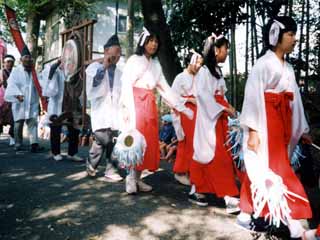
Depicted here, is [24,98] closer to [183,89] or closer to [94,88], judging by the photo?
[94,88]

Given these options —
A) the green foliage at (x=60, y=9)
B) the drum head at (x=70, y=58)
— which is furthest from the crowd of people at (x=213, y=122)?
the green foliage at (x=60, y=9)

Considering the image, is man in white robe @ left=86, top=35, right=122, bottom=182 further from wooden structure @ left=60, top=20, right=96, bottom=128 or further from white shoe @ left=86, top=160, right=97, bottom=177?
wooden structure @ left=60, top=20, right=96, bottom=128

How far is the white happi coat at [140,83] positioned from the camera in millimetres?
4734

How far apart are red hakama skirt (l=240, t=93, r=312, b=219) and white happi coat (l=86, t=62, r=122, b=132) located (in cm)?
229

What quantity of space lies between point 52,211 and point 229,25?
558 centimetres

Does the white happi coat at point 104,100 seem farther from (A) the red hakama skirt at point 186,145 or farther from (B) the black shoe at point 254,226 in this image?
(B) the black shoe at point 254,226

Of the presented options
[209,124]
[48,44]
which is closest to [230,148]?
[209,124]

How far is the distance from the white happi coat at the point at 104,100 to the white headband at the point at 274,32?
7.83 ft

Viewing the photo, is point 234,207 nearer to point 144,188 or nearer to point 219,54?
point 144,188

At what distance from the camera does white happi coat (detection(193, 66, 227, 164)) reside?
444cm

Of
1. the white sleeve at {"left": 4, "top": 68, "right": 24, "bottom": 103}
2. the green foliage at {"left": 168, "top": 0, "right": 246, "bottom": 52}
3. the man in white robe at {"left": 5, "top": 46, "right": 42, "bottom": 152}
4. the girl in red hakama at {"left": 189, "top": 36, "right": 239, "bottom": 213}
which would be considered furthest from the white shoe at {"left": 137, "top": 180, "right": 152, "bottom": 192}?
the green foliage at {"left": 168, "top": 0, "right": 246, "bottom": 52}

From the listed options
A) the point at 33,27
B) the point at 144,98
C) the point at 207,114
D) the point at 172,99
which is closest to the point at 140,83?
the point at 144,98

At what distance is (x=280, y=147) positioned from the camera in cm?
355

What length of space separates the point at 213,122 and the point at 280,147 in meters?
1.05
